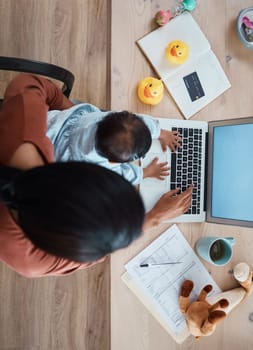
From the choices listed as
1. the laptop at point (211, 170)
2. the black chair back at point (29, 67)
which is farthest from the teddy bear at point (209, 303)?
the black chair back at point (29, 67)

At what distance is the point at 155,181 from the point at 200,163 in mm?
150

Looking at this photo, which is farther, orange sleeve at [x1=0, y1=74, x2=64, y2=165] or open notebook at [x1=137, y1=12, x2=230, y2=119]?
open notebook at [x1=137, y1=12, x2=230, y2=119]

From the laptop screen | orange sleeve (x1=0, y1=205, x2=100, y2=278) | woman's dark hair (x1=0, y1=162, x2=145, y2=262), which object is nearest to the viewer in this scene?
woman's dark hair (x1=0, y1=162, x2=145, y2=262)

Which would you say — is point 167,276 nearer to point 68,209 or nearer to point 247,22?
point 68,209

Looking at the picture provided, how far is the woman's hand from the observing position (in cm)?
107

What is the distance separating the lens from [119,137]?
0.87 m

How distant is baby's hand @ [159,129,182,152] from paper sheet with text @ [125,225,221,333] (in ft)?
0.72

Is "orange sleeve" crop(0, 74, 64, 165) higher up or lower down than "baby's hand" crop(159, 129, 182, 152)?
higher up

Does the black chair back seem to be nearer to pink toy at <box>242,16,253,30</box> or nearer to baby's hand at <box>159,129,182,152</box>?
baby's hand at <box>159,129,182,152</box>

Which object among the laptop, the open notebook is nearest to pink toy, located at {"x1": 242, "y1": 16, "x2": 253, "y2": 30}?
the open notebook

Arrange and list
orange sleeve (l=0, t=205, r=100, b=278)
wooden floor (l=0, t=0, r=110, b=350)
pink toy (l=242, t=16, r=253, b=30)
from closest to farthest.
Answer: orange sleeve (l=0, t=205, r=100, b=278), pink toy (l=242, t=16, r=253, b=30), wooden floor (l=0, t=0, r=110, b=350)

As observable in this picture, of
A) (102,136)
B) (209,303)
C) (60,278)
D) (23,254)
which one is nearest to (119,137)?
(102,136)

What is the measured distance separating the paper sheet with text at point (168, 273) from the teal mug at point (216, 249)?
0.03m

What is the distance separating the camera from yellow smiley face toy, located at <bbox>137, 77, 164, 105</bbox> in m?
1.06
